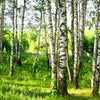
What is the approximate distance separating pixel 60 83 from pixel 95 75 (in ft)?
6.38

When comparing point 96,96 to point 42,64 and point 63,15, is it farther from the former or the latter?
point 42,64

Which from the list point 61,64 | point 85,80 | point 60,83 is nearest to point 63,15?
point 61,64

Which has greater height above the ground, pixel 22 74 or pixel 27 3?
pixel 27 3

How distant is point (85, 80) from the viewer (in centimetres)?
1332

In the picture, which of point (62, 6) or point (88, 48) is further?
point (88, 48)

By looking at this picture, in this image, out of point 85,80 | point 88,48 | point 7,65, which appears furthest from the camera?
point 88,48

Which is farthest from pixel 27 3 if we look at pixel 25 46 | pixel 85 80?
pixel 25 46

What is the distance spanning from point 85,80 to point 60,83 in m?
6.57

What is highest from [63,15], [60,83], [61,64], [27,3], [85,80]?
[27,3]

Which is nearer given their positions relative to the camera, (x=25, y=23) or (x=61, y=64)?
(x=61, y=64)

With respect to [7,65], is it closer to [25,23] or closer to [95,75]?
[25,23]

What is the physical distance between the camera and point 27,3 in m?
17.6

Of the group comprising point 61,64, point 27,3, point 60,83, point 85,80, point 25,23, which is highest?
point 27,3

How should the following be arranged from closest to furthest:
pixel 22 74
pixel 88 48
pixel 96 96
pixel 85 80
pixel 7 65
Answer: pixel 96 96, pixel 85 80, pixel 22 74, pixel 7 65, pixel 88 48
